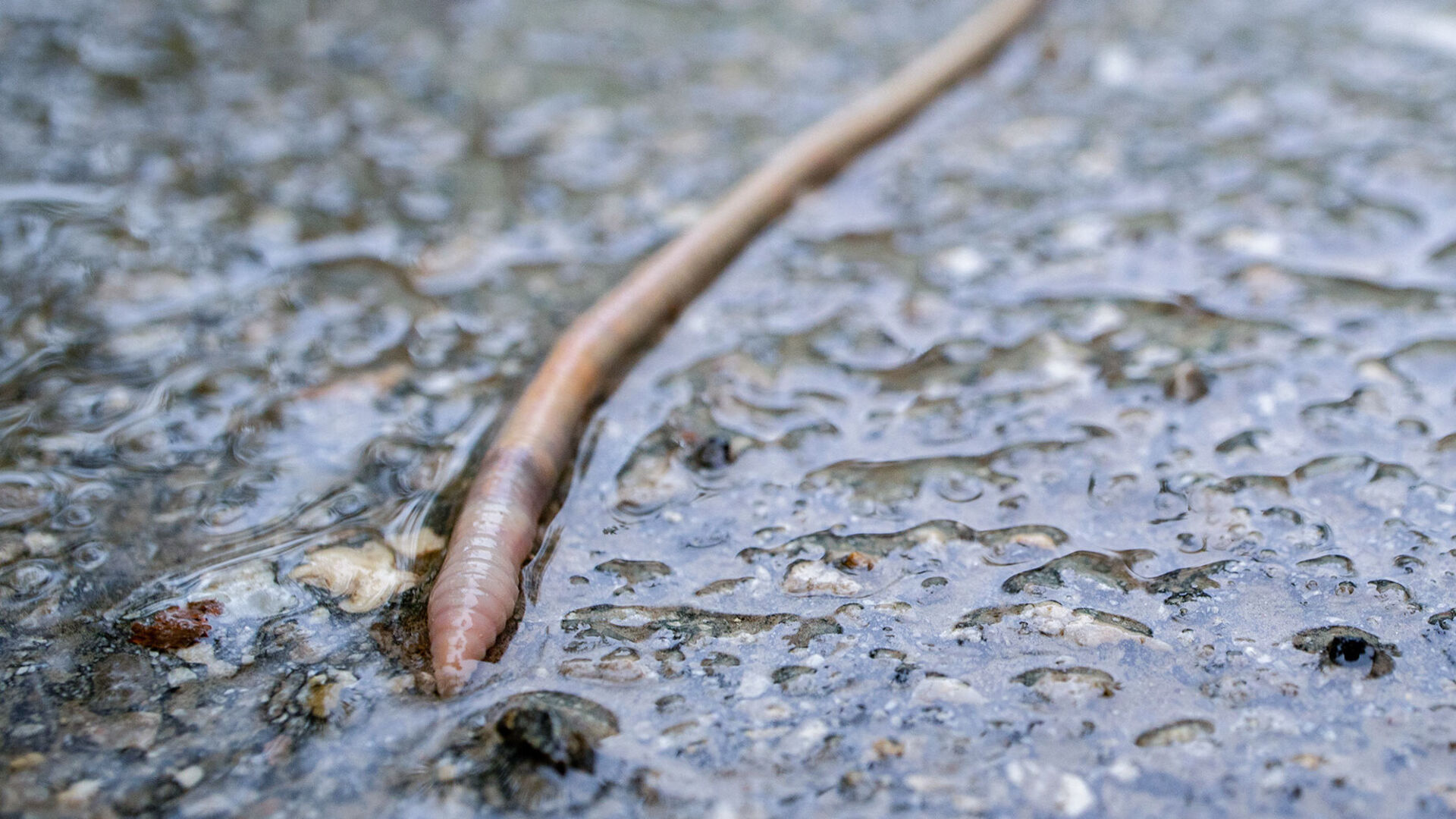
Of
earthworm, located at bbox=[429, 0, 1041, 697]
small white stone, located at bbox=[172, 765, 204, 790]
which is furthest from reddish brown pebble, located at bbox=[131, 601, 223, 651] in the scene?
earthworm, located at bbox=[429, 0, 1041, 697]

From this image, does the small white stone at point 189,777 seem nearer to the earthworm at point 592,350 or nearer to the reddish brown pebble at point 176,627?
the reddish brown pebble at point 176,627

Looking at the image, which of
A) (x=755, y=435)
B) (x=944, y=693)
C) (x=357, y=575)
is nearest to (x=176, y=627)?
(x=357, y=575)

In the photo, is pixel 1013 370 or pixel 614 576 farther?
pixel 1013 370

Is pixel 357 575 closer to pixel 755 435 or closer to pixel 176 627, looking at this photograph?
pixel 176 627

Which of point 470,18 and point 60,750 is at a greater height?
point 470,18

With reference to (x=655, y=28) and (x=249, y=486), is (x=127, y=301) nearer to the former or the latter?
(x=249, y=486)

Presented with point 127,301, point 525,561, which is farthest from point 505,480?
point 127,301

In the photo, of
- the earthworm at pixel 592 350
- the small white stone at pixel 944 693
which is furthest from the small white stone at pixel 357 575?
the small white stone at pixel 944 693

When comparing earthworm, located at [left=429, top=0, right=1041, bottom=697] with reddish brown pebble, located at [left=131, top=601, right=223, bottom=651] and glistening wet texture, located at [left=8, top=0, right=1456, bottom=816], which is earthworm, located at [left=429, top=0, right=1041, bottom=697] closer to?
glistening wet texture, located at [left=8, top=0, right=1456, bottom=816]
